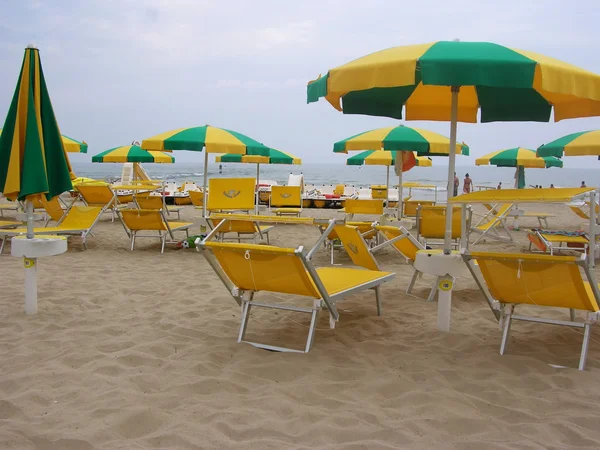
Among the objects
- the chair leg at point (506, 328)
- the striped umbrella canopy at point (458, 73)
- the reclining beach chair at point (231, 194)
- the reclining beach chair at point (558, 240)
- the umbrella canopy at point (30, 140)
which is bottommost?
the chair leg at point (506, 328)

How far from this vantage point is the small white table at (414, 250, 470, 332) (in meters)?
3.66

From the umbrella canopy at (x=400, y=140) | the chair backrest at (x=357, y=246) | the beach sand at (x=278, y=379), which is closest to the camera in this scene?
the beach sand at (x=278, y=379)

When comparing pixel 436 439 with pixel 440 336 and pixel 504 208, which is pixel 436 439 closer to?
pixel 440 336

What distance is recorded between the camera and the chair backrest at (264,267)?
3.16 m

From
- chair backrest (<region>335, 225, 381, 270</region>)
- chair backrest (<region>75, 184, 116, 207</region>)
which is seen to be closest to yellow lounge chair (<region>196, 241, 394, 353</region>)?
chair backrest (<region>335, 225, 381, 270</region>)

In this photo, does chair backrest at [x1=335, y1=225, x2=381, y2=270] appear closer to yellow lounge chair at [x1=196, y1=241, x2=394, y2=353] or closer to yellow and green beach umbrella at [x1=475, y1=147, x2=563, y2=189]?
yellow lounge chair at [x1=196, y1=241, x2=394, y2=353]

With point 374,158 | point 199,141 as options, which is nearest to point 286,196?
point 374,158

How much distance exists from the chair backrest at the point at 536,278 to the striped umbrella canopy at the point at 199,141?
195 inches

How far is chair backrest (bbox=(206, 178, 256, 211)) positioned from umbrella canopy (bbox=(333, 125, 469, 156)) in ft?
5.91

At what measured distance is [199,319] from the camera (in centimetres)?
404

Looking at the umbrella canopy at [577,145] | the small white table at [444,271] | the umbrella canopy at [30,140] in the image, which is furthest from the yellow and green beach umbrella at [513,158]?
the umbrella canopy at [30,140]

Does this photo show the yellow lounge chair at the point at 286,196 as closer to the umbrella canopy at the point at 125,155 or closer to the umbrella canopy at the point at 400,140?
the umbrella canopy at the point at 125,155

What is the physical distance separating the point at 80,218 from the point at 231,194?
7.05 ft

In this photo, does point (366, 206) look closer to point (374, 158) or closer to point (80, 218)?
point (374, 158)
